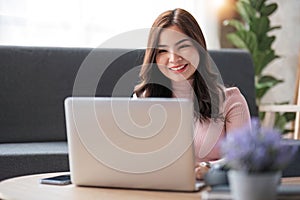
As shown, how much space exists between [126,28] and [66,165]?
4.80ft

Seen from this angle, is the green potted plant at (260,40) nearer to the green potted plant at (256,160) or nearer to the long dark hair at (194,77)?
the long dark hair at (194,77)

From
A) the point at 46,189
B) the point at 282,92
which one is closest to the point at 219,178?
the point at 46,189

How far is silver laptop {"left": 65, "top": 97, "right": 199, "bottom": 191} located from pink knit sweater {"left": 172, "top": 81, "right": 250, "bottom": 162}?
460 mm

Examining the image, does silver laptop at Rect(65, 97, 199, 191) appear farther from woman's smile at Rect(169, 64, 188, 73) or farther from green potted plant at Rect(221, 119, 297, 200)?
woman's smile at Rect(169, 64, 188, 73)

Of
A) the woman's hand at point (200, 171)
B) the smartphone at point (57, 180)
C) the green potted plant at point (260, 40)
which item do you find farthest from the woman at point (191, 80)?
the green potted plant at point (260, 40)

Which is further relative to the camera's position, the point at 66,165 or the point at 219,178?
the point at 66,165

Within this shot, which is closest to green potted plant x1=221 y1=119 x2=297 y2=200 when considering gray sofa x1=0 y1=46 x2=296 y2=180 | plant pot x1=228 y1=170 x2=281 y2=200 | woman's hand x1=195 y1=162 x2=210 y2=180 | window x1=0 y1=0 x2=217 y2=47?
plant pot x1=228 y1=170 x2=281 y2=200

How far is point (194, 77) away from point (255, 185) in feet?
3.15

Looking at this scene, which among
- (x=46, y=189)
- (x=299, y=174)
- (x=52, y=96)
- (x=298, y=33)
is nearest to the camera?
(x=46, y=189)

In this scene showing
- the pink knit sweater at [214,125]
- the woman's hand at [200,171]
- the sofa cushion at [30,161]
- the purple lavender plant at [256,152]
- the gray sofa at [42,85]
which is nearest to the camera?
the purple lavender plant at [256,152]

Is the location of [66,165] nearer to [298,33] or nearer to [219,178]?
[219,178]

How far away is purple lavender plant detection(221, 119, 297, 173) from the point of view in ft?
3.20

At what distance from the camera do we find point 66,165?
93.8 inches

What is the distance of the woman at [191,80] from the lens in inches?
72.3
